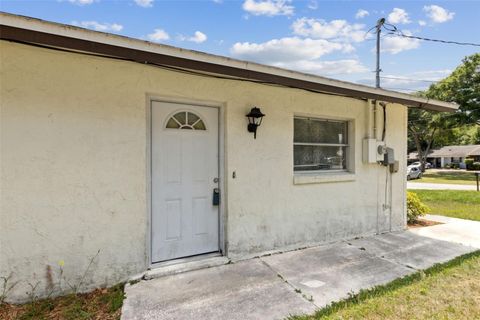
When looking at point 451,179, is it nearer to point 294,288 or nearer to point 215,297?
point 294,288

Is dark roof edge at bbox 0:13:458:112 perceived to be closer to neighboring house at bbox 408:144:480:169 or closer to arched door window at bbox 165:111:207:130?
arched door window at bbox 165:111:207:130

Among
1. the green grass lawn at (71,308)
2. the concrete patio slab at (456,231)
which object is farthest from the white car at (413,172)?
the green grass lawn at (71,308)

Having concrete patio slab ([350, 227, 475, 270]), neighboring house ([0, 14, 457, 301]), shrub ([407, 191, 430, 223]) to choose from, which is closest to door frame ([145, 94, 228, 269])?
neighboring house ([0, 14, 457, 301])

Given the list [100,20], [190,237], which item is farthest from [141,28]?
[190,237]

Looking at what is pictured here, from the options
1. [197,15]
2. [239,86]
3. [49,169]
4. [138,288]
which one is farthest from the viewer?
[197,15]

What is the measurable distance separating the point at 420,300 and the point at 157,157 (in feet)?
11.6

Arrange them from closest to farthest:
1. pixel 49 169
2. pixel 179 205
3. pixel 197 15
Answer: pixel 49 169 < pixel 179 205 < pixel 197 15

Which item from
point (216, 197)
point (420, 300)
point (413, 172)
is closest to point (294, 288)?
point (420, 300)

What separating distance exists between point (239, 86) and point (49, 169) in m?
2.66

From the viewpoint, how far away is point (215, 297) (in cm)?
303

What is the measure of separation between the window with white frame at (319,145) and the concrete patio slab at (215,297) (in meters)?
2.15

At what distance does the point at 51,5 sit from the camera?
151 inches

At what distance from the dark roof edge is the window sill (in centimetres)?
149

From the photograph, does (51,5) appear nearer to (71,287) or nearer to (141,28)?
(141,28)
